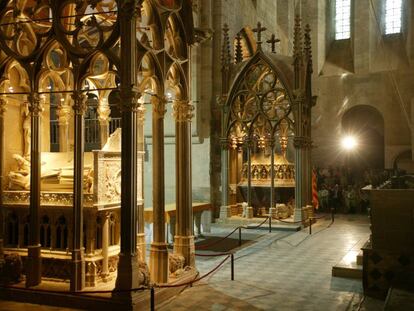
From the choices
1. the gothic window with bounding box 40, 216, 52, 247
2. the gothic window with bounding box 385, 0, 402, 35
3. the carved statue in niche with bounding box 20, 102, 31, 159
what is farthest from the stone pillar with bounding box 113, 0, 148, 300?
the gothic window with bounding box 385, 0, 402, 35

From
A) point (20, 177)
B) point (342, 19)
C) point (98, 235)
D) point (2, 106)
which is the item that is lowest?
point (98, 235)

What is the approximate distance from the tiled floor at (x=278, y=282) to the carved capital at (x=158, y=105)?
2.42 m

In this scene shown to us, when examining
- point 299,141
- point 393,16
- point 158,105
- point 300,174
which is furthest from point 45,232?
point 393,16

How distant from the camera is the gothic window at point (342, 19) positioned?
25.6 meters

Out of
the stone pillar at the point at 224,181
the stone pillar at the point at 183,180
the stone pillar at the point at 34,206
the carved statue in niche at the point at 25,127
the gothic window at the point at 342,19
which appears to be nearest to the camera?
the stone pillar at the point at 34,206

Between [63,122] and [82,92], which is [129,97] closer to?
[82,92]

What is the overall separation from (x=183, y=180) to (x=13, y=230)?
8.23 ft

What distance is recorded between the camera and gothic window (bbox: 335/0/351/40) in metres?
25.6

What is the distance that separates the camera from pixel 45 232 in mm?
7090

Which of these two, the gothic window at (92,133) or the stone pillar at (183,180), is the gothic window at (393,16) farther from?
the stone pillar at (183,180)

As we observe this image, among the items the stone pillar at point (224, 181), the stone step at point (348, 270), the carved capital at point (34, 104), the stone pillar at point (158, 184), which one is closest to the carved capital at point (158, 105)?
the stone pillar at point (158, 184)

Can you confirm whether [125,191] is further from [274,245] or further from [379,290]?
[274,245]

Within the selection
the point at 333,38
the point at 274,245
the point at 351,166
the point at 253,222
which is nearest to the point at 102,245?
the point at 274,245

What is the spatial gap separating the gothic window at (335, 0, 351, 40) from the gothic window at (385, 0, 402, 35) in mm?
1837
